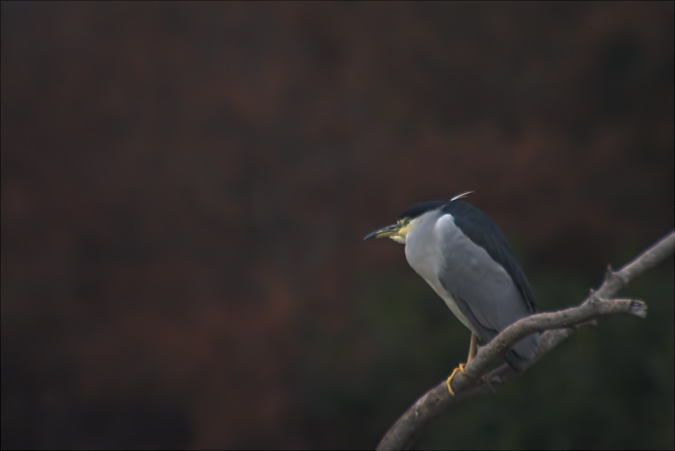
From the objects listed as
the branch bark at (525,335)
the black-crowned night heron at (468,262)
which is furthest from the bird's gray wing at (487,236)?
the branch bark at (525,335)

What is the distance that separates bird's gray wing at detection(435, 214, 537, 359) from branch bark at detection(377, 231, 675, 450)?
3.8 inches

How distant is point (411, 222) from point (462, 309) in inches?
8.7

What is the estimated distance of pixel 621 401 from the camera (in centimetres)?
236

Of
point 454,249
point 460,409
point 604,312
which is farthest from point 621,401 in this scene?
point 604,312

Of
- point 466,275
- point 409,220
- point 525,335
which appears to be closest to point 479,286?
point 466,275

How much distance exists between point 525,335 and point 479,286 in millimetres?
316

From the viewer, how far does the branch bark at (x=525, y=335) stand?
3.40ft

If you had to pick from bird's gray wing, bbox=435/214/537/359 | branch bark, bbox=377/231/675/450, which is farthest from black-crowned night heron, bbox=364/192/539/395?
branch bark, bbox=377/231/675/450

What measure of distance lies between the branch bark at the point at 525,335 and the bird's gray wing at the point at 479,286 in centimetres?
10

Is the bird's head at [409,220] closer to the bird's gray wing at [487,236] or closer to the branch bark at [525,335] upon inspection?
the bird's gray wing at [487,236]

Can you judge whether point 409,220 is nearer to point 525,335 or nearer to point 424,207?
point 424,207

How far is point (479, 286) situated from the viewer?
1493mm

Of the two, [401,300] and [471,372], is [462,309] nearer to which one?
[471,372]

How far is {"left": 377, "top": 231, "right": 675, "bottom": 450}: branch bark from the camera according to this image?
104cm
